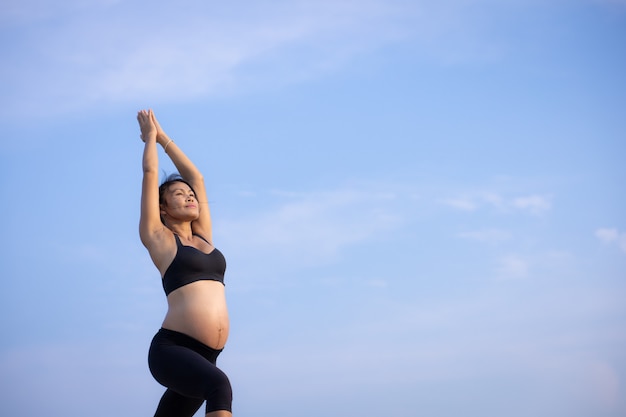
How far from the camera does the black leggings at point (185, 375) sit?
5652 millimetres

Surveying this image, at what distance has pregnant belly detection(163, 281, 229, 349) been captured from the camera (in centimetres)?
609

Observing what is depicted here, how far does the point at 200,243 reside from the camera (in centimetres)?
664

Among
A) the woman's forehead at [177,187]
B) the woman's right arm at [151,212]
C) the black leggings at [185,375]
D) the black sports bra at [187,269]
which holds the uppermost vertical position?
the woman's forehead at [177,187]

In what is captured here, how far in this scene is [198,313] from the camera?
6.10 m

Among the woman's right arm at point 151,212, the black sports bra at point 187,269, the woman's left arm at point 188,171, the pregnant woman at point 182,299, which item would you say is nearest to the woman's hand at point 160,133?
the woman's left arm at point 188,171

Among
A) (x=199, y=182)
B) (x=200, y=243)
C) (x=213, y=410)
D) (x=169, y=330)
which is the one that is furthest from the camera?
(x=199, y=182)

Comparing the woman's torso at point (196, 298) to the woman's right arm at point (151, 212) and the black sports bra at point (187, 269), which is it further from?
the woman's right arm at point (151, 212)

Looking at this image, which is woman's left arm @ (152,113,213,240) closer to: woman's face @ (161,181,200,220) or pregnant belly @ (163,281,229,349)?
woman's face @ (161,181,200,220)

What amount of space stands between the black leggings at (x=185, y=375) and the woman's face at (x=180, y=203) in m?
0.97

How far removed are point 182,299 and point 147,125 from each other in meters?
1.63

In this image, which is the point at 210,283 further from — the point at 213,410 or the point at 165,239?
the point at 213,410

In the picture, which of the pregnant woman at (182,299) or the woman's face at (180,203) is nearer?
the pregnant woman at (182,299)

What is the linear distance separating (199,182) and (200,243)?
0.66 meters

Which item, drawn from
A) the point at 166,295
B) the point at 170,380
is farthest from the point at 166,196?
the point at 170,380
